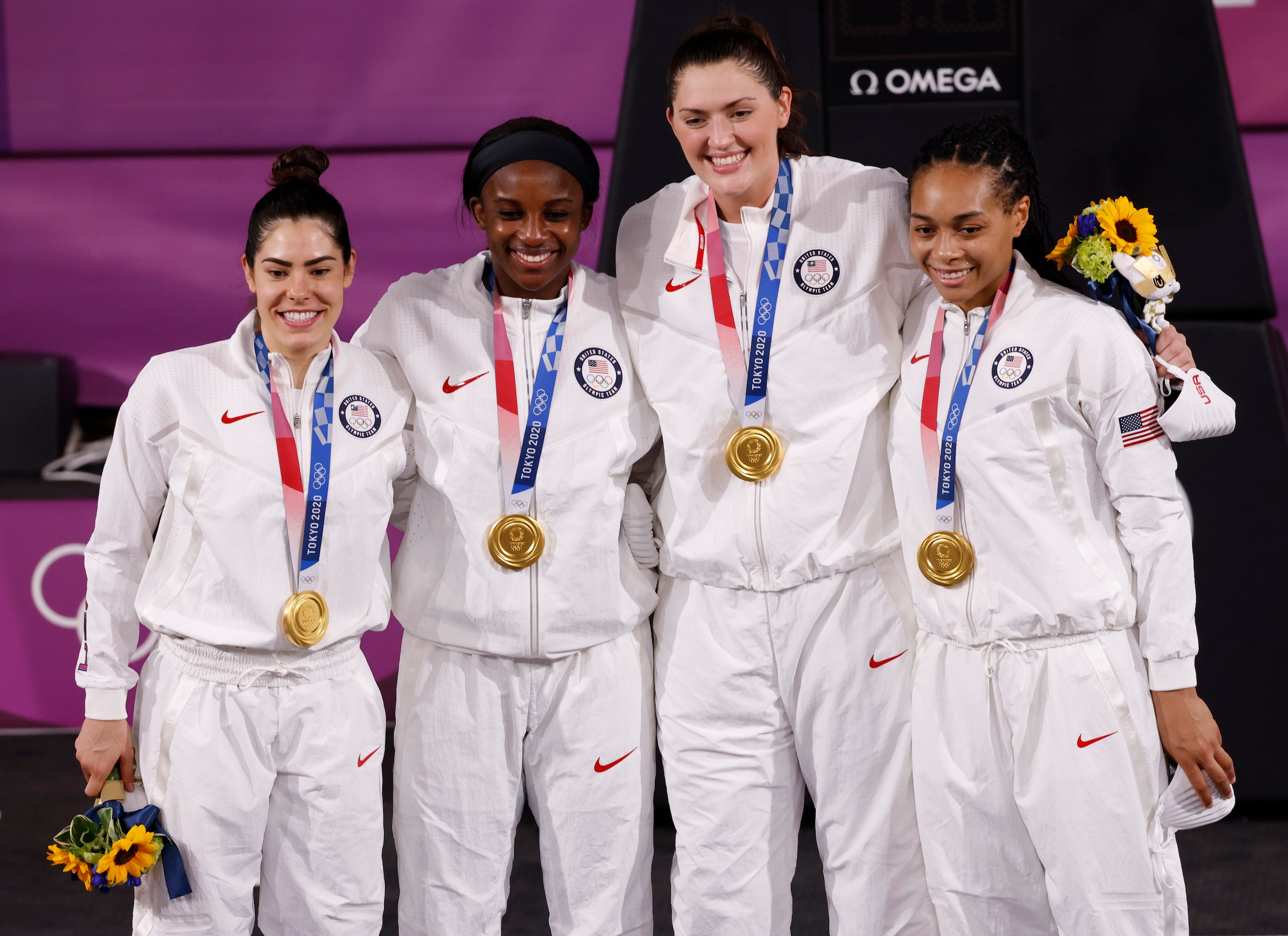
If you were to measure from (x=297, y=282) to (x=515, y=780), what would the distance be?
969mm

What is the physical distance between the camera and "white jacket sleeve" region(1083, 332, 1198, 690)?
2.18m

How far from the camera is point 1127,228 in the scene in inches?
89.4

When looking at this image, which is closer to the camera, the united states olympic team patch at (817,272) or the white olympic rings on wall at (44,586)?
the united states olympic team patch at (817,272)

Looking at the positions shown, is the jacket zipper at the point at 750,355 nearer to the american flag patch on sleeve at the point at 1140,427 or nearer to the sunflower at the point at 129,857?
the american flag patch on sleeve at the point at 1140,427

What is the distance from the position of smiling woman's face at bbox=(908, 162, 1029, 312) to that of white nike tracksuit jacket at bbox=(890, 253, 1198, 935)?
0.08 m

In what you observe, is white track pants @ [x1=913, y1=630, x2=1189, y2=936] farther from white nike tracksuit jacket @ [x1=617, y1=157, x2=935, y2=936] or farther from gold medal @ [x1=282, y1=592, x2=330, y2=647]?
gold medal @ [x1=282, y1=592, x2=330, y2=647]

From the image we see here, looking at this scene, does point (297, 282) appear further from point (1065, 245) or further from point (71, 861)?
point (1065, 245)

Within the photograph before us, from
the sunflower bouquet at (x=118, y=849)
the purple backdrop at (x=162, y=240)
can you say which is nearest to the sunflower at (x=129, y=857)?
the sunflower bouquet at (x=118, y=849)

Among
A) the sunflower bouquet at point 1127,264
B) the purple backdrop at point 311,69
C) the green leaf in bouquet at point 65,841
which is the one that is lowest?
the green leaf in bouquet at point 65,841

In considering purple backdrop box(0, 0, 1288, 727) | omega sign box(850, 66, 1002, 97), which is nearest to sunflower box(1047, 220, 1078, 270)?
omega sign box(850, 66, 1002, 97)

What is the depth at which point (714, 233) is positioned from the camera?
2447mm

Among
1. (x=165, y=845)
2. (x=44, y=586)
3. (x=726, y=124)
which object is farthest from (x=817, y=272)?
(x=44, y=586)

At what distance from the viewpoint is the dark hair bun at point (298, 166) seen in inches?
91.1

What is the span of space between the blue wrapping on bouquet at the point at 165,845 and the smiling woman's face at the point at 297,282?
31.7 inches
